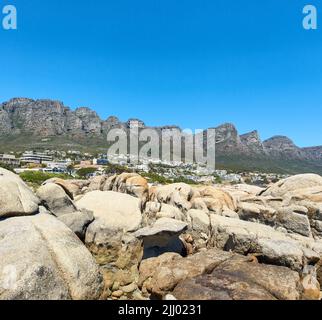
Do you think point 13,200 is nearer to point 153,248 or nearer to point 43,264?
point 43,264

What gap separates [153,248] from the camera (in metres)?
18.0

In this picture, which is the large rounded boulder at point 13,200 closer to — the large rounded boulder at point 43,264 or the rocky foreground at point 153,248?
the rocky foreground at point 153,248

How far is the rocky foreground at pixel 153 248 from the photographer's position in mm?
11922

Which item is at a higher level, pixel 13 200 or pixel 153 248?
pixel 13 200

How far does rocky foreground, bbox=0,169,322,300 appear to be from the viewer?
11.9m

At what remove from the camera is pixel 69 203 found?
19984mm

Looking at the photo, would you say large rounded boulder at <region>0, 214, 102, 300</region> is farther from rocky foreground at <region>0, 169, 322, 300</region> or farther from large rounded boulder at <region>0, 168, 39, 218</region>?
large rounded boulder at <region>0, 168, 39, 218</region>

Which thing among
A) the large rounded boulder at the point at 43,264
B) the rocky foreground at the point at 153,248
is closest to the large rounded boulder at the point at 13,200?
the rocky foreground at the point at 153,248

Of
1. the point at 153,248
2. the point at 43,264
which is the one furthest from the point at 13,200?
the point at 153,248

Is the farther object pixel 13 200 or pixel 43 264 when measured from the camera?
pixel 13 200

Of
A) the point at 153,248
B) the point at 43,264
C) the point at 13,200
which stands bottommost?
the point at 153,248
